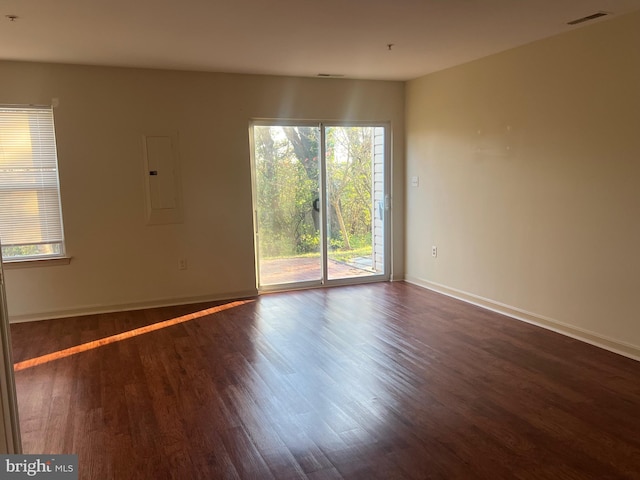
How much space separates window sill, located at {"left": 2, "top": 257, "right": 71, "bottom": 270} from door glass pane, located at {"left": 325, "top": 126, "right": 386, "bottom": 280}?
282 cm

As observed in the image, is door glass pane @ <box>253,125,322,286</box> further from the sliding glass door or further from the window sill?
the window sill

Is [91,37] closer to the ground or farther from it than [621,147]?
farther from it

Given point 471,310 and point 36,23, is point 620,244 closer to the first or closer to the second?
point 471,310

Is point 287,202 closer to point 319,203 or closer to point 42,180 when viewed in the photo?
point 319,203

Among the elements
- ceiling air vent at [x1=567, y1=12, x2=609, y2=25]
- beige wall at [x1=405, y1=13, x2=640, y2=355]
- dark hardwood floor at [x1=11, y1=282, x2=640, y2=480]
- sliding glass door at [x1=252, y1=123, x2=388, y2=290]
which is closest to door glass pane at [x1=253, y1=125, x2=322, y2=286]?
sliding glass door at [x1=252, y1=123, x2=388, y2=290]

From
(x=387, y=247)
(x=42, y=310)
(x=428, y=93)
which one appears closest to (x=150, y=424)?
(x=42, y=310)

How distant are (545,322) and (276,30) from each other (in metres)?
3.24

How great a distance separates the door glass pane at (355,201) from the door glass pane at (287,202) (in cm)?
20

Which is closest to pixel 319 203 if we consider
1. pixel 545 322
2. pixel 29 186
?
pixel 545 322

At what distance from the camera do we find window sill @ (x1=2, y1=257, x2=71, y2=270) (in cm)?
445

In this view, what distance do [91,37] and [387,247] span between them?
3.87 m

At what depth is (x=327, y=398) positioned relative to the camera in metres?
2.88

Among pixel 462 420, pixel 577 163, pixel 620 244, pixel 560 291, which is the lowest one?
pixel 462 420

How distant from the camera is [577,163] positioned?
3719 mm
